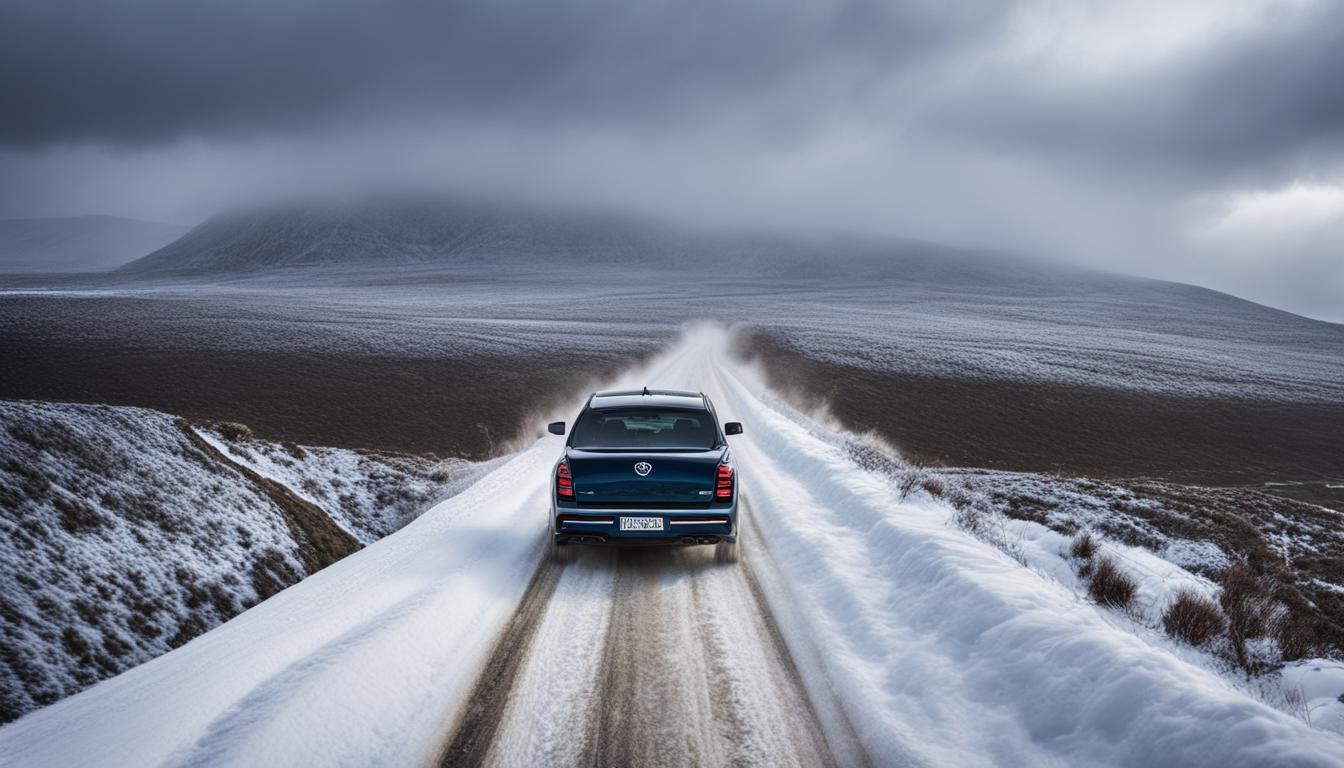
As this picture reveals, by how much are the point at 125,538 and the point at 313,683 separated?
3881 mm

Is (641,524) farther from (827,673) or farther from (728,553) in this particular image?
(827,673)

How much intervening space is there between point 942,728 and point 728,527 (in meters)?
3.54

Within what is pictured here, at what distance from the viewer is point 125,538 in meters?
6.94

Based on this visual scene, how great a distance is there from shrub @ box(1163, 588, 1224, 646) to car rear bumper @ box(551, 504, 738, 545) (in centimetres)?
400

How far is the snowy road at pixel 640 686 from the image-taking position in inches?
160

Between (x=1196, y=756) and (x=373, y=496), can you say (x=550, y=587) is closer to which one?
(x=1196, y=756)

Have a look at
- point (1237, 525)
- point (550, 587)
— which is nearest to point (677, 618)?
point (550, 587)

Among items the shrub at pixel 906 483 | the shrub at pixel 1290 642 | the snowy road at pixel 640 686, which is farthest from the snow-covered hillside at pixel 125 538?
the shrub at pixel 1290 642

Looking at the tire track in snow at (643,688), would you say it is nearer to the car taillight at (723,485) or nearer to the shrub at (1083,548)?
the car taillight at (723,485)

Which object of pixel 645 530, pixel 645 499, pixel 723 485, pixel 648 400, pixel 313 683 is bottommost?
pixel 313 683

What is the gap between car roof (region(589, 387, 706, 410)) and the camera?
8672 millimetres

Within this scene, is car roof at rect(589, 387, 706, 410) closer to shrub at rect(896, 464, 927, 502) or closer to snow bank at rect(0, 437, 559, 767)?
snow bank at rect(0, 437, 559, 767)

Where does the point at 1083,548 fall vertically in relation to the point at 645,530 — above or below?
below

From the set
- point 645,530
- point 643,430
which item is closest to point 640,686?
point 645,530
